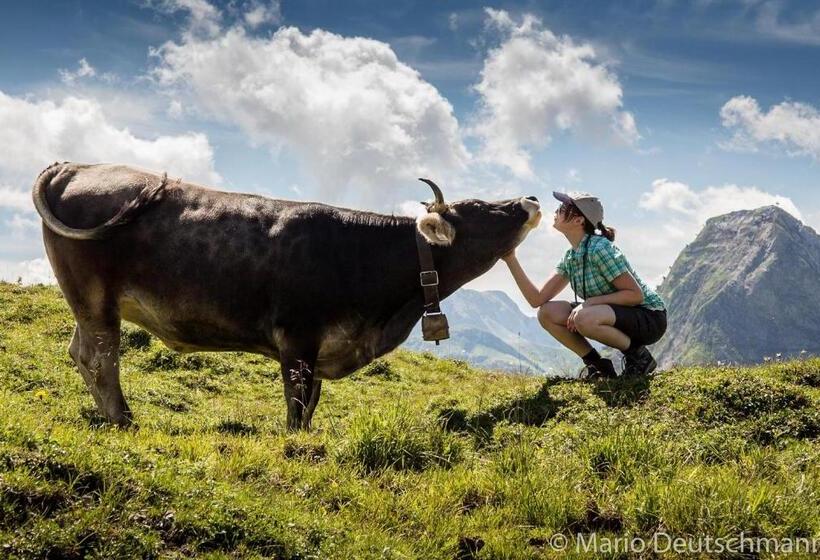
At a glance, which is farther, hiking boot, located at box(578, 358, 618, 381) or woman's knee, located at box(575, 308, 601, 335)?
hiking boot, located at box(578, 358, 618, 381)

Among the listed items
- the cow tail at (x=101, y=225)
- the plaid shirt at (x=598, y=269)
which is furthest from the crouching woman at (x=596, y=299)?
the cow tail at (x=101, y=225)

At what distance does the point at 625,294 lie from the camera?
31.9ft

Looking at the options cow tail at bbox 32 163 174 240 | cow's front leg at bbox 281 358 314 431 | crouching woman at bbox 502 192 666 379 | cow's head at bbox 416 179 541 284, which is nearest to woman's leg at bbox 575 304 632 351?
crouching woman at bbox 502 192 666 379

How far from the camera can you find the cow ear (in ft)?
30.0

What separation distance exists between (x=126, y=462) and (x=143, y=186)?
429cm

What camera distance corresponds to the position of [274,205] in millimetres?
8969

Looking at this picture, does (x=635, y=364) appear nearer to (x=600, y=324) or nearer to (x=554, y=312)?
(x=600, y=324)

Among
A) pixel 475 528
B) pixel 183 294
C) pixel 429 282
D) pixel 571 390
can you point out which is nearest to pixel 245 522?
pixel 475 528

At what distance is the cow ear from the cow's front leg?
2.22 m

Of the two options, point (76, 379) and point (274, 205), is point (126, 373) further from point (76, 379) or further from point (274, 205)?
point (274, 205)

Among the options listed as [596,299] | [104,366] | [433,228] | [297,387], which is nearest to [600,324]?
[596,299]

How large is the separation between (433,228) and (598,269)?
8.10ft

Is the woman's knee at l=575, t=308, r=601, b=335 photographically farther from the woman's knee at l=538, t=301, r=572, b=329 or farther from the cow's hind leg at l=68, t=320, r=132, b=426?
the cow's hind leg at l=68, t=320, r=132, b=426

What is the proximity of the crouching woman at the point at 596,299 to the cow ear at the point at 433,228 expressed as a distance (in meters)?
1.15
